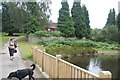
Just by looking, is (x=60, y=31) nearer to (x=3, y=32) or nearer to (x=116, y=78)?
(x=3, y=32)

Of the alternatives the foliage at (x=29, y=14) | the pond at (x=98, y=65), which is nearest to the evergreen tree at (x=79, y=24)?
the foliage at (x=29, y=14)

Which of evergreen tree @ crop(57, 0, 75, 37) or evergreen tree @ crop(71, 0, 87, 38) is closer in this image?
evergreen tree @ crop(57, 0, 75, 37)

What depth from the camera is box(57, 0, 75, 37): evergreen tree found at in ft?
162

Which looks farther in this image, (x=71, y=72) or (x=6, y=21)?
(x=6, y=21)

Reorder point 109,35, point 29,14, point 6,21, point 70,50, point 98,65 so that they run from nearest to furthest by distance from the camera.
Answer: point 98,65 → point 70,50 → point 29,14 → point 109,35 → point 6,21

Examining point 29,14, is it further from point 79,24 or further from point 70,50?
point 70,50

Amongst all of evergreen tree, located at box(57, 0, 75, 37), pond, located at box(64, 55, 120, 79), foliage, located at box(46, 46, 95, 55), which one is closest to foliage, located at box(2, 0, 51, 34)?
evergreen tree, located at box(57, 0, 75, 37)

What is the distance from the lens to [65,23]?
49.9 metres

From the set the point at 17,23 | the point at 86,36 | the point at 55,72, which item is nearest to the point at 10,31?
the point at 17,23

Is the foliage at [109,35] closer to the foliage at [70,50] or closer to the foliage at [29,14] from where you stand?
the foliage at [29,14]

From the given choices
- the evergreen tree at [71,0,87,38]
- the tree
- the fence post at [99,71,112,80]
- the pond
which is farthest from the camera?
the tree

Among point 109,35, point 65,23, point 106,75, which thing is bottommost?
point 109,35

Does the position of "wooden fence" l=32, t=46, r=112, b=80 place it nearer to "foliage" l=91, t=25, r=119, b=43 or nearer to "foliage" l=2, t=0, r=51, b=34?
"foliage" l=2, t=0, r=51, b=34

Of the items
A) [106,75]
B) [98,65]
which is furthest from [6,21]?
[106,75]
